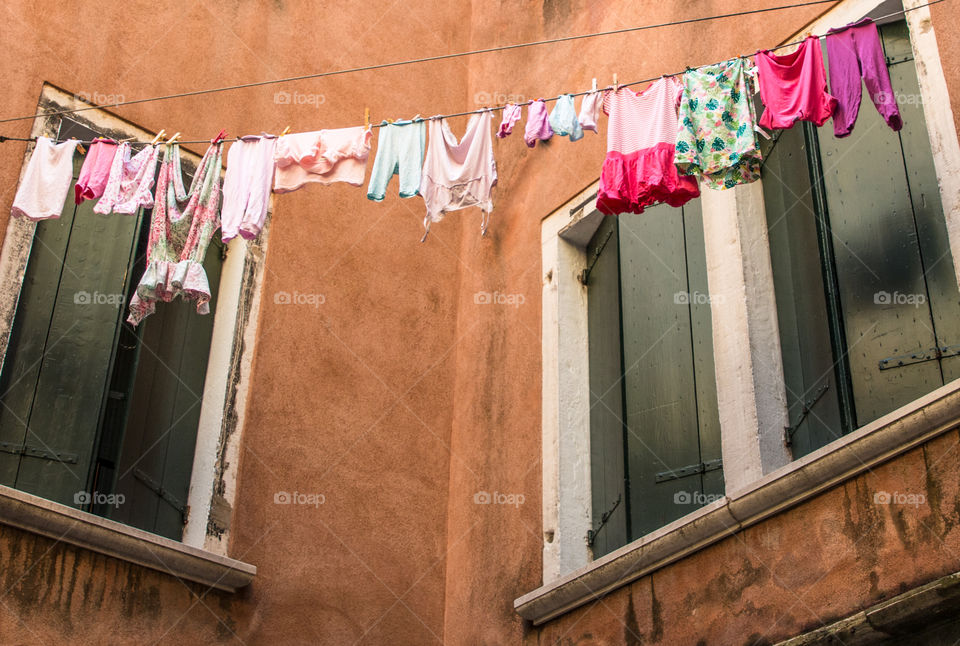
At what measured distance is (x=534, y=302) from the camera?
7949 millimetres

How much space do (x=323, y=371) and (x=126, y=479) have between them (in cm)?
153

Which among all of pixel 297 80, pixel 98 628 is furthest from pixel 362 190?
pixel 98 628

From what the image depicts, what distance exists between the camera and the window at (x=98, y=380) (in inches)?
263

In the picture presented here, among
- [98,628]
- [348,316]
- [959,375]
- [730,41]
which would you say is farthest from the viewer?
[348,316]

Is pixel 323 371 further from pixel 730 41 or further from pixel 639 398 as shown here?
pixel 730 41

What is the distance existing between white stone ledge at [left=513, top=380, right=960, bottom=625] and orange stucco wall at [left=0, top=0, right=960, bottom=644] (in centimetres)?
9

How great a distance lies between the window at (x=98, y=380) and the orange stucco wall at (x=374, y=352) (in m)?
0.44

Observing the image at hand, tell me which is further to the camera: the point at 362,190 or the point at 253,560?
the point at 362,190

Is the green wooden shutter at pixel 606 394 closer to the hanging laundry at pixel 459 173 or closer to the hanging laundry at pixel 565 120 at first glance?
the hanging laundry at pixel 459 173

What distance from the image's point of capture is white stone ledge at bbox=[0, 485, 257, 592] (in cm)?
600

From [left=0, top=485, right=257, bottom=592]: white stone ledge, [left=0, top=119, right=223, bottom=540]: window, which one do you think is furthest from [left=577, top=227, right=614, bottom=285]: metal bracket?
[left=0, top=485, right=257, bottom=592]: white stone ledge

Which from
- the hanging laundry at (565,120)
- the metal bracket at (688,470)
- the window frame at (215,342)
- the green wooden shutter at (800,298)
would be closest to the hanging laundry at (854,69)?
the green wooden shutter at (800,298)

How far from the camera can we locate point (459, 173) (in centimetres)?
664

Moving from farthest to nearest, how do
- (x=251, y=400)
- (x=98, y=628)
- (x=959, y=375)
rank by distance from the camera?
(x=251, y=400), (x=98, y=628), (x=959, y=375)
